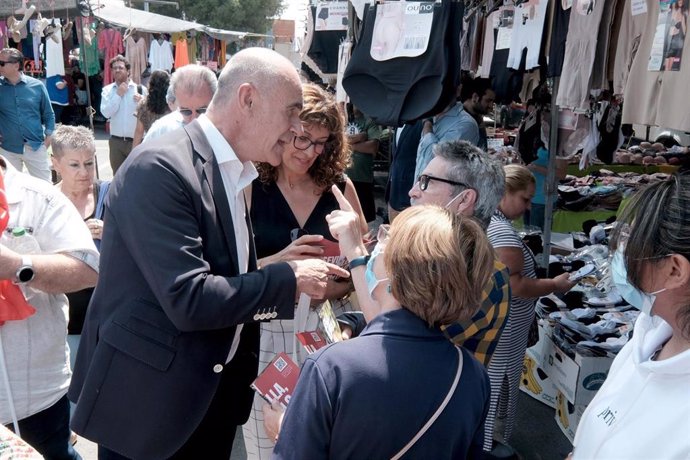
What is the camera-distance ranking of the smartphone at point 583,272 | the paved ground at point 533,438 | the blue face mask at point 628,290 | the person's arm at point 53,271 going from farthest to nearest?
the smartphone at point 583,272 → the paved ground at point 533,438 → the person's arm at point 53,271 → the blue face mask at point 628,290

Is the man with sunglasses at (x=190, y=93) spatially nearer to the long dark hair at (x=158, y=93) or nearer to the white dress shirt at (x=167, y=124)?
the white dress shirt at (x=167, y=124)

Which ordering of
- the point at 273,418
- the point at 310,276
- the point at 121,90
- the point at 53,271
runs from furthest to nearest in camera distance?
the point at 121,90, the point at 53,271, the point at 310,276, the point at 273,418

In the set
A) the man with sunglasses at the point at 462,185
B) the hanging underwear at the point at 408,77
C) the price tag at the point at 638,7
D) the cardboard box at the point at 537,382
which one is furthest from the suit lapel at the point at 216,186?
the cardboard box at the point at 537,382

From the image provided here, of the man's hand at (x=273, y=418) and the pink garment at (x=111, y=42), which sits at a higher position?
the pink garment at (x=111, y=42)

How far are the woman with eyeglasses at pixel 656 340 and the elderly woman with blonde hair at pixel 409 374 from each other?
31cm

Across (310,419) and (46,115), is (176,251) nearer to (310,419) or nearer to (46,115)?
(310,419)

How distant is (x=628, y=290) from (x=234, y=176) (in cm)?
114

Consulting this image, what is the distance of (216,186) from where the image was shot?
1.67 metres

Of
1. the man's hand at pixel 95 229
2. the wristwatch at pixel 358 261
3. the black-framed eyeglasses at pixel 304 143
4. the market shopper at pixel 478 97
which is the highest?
the market shopper at pixel 478 97

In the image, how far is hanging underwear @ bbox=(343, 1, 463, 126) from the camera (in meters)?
3.18

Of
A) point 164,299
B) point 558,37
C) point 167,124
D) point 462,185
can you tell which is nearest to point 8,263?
point 164,299

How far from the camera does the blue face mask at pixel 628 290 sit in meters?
1.38

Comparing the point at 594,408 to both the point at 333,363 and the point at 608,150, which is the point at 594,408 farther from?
the point at 608,150

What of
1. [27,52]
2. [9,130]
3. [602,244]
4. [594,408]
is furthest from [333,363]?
[27,52]
